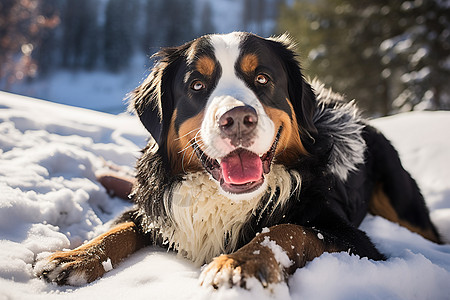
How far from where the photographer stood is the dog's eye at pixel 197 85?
95.6 inches

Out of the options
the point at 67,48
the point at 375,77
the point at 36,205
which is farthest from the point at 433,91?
the point at 67,48

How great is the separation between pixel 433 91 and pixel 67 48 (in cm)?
4583

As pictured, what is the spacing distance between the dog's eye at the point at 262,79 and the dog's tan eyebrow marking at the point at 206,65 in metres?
0.32

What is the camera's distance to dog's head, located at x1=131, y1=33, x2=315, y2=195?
6.74 ft

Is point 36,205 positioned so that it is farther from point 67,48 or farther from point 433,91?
point 67,48

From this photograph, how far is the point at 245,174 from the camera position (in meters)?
2.16

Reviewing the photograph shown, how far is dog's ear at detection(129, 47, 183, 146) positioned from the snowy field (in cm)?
90

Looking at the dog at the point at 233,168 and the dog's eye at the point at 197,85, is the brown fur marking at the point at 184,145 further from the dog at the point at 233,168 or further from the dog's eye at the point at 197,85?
the dog's eye at the point at 197,85

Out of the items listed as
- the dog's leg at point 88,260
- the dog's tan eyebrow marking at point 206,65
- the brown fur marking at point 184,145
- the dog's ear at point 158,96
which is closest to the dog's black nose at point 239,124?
the brown fur marking at point 184,145

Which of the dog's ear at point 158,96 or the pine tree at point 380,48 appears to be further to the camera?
the pine tree at point 380,48

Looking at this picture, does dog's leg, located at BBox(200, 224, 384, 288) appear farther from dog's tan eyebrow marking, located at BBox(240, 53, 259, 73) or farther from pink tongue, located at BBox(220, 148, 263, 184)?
dog's tan eyebrow marking, located at BBox(240, 53, 259, 73)

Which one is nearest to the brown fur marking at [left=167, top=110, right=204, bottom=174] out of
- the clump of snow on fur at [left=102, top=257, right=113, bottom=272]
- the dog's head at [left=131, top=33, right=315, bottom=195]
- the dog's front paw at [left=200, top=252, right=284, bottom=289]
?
the dog's head at [left=131, top=33, right=315, bottom=195]

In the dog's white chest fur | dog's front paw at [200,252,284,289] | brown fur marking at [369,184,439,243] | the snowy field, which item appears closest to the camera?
dog's front paw at [200,252,284,289]

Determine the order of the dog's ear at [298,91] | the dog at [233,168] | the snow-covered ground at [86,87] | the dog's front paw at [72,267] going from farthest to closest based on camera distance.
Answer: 1. the snow-covered ground at [86,87]
2. the dog's ear at [298,91]
3. the dog at [233,168]
4. the dog's front paw at [72,267]
